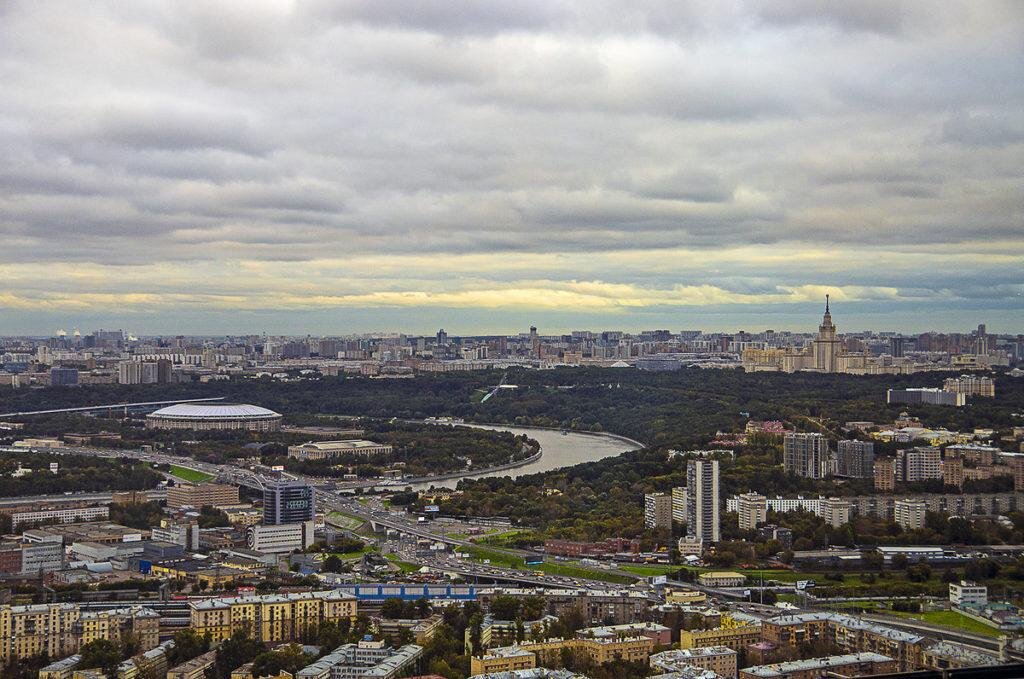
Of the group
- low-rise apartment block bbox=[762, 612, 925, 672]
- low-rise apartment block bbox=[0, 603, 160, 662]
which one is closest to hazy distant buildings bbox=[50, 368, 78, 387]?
low-rise apartment block bbox=[0, 603, 160, 662]

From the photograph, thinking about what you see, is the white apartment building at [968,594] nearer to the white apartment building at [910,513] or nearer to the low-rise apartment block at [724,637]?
the low-rise apartment block at [724,637]

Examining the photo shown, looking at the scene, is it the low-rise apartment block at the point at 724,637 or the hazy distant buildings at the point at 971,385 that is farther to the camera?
the hazy distant buildings at the point at 971,385

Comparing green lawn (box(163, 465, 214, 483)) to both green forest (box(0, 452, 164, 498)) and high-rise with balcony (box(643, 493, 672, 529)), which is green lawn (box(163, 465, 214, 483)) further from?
high-rise with balcony (box(643, 493, 672, 529))

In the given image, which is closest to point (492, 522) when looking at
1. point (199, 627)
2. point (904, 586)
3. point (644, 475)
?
point (644, 475)

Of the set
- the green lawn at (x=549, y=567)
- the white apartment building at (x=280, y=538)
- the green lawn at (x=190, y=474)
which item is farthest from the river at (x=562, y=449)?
the green lawn at (x=549, y=567)

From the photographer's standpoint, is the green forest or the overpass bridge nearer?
the green forest

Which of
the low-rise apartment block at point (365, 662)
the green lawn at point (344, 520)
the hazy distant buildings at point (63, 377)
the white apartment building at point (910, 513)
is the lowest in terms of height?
the green lawn at point (344, 520)

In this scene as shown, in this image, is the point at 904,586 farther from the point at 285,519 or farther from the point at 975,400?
the point at 975,400
